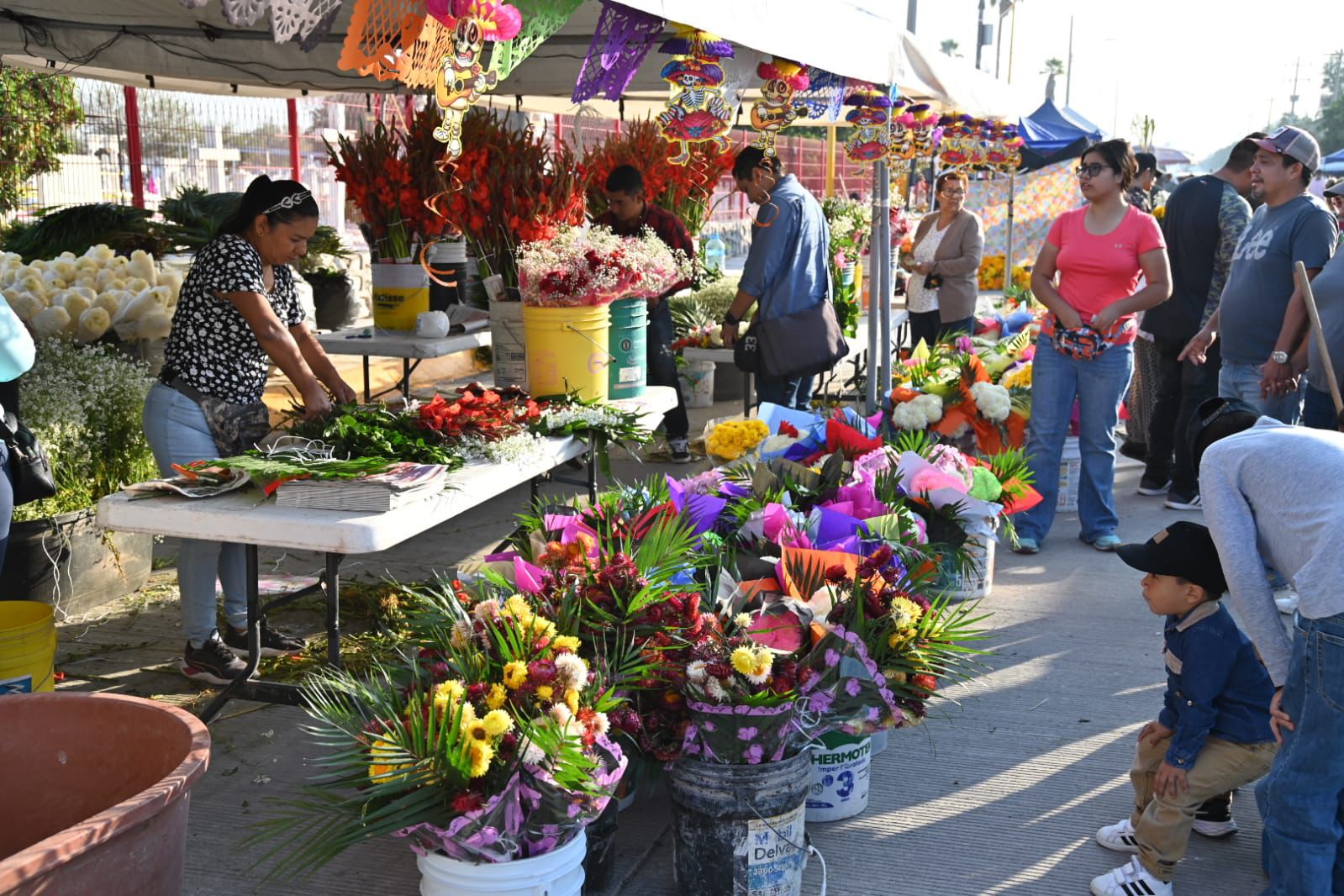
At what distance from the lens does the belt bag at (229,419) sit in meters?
3.94

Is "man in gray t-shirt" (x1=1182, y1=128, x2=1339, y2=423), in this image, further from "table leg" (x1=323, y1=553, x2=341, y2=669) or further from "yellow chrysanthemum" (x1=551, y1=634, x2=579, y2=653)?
"table leg" (x1=323, y1=553, x2=341, y2=669)

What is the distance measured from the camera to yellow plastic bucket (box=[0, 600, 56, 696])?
3.38 metres

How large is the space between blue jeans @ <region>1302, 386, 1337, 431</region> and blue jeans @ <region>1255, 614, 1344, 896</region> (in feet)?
7.77

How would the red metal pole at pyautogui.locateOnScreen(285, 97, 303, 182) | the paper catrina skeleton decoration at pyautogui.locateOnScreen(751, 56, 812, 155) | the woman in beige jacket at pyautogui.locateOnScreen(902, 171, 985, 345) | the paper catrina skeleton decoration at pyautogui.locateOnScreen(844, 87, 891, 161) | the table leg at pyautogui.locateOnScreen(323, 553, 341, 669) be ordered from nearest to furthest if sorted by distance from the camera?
the table leg at pyautogui.locateOnScreen(323, 553, 341, 669) < the paper catrina skeleton decoration at pyautogui.locateOnScreen(751, 56, 812, 155) < the paper catrina skeleton decoration at pyautogui.locateOnScreen(844, 87, 891, 161) < the woman in beige jacket at pyautogui.locateOnScreen(902, 171, 985, 345) < the red metal pole at pyautogui.locateOnScreen(285, 97, 303, 182)

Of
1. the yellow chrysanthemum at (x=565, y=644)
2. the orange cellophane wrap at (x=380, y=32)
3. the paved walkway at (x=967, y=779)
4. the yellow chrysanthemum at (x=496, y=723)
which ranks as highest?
the orange cellophane wrap at (x=380, y=32)

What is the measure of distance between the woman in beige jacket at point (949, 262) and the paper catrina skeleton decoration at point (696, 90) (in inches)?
137

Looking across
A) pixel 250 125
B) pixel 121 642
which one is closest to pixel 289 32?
pixel 121 642

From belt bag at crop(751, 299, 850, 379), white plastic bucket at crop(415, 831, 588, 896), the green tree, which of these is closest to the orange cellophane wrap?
white plastic bucket at crop(415, 831, 588, 896)

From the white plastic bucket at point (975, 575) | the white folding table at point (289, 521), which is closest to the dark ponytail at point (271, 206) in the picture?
the white folding table at point (289, 521)

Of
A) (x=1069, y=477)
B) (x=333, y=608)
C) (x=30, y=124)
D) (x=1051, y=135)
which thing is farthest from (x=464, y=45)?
(x=1051, y=135)

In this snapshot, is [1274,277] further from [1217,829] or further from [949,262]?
[949,262]

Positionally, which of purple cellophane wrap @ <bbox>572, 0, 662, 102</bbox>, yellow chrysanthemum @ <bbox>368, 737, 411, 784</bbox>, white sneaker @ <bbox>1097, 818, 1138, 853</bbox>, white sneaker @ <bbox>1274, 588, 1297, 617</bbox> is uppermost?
purple cellophane wrap @ <bbox>572, 0, 662, 102</bbox>

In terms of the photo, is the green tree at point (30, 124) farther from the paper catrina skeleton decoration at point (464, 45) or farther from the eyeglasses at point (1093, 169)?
the eyeglasses at point (1093, 169)

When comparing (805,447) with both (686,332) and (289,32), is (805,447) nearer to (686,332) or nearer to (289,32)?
(289,32)
